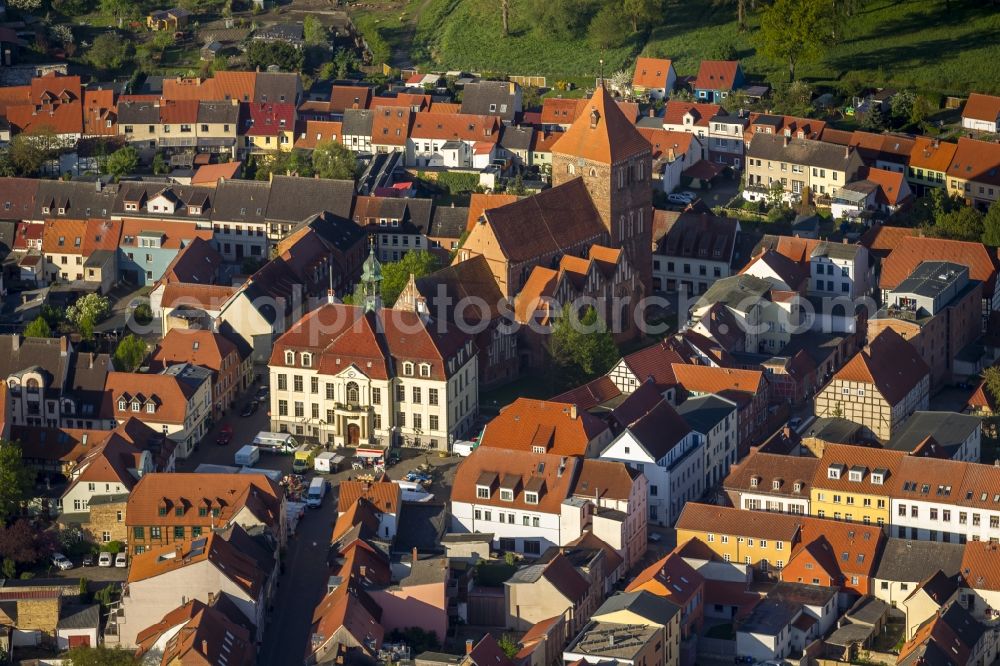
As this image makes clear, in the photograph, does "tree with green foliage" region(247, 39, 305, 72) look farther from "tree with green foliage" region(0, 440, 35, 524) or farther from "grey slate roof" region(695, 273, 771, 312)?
"tree with green foliage" region(0, 440, 35, 524)

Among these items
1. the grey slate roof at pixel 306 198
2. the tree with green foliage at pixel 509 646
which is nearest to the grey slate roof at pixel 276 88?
the grey slate roof at pixel 306 198

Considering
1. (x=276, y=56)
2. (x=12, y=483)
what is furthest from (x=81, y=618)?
(x=276, y=56)

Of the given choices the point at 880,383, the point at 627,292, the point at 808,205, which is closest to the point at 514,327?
the point at 627,292

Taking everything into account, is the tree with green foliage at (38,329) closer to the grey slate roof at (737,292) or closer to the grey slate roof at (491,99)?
the grey slate roof at (737,292)

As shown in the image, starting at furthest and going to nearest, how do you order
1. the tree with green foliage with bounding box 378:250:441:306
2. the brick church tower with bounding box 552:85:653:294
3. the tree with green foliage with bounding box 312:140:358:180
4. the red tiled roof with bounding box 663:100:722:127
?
the red tiled roof with bounding box 663:100:722:127
the tree with green foliage with bounding box 312:140:358:180
the brick church tower with bounding box 552:85:653:294
the tree with green foliage with bounding box 378:250:441:306

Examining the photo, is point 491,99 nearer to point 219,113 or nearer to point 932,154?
point 219,113

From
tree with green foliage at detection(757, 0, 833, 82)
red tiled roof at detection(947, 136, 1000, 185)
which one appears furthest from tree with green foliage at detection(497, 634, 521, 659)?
tree with green foliage at detection(757, 0, 833, 82)
